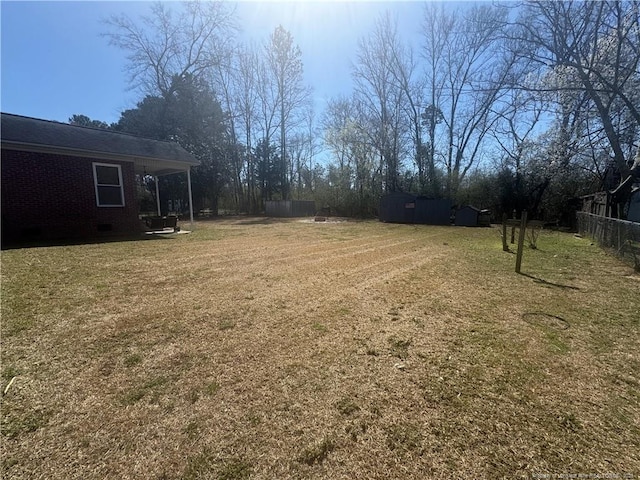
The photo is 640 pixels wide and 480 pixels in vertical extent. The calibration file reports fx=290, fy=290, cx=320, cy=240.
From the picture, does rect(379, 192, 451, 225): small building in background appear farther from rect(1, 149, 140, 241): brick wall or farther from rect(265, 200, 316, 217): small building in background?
rect(1, 149, 140, 241): brick wall

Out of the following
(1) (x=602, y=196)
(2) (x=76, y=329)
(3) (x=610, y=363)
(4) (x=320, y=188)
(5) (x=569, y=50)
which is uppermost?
(5) (x=569, y=50)

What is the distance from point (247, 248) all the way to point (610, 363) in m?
7.53

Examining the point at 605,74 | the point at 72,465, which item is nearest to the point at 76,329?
the point at 72,465

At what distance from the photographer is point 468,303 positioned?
4.04 metres

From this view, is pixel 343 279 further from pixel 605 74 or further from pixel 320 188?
pixel 320 188

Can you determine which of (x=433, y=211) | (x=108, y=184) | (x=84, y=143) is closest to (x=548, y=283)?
(x=108, y=184)

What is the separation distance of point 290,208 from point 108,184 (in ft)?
54.2

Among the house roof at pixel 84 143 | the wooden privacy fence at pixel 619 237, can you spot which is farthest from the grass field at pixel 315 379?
the house roof at pixel 84 143

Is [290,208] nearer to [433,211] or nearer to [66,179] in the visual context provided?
[433,211]

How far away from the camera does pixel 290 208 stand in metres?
26.2

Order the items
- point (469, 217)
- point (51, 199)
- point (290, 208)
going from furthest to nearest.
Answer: point (290, 208) → point (469, 217) → point (51, 199)

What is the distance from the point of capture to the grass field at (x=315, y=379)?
1.58 m

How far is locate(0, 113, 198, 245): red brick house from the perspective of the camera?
8508 millimetres

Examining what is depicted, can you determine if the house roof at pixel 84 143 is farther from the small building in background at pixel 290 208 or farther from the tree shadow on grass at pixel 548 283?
the small building in background at pixel 290 208
